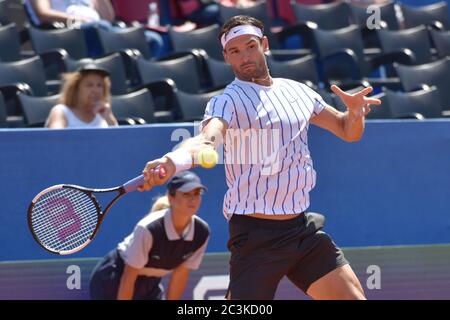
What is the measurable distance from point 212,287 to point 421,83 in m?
2.93

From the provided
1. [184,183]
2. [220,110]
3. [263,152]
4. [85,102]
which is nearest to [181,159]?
[220,110]

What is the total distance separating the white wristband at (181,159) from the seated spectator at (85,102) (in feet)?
9.35

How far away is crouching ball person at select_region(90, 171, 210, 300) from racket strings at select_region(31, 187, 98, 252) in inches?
59.8

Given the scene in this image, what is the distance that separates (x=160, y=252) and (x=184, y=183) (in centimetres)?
46

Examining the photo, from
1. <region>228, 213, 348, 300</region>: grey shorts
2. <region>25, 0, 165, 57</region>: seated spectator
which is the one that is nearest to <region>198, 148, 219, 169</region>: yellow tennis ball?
<region>228, 213, 348, 300</region>: grey shorts

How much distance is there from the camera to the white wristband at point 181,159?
4.30 metres

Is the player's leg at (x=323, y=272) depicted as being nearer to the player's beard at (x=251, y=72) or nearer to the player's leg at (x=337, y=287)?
the player's leg at (x=337, y=287)

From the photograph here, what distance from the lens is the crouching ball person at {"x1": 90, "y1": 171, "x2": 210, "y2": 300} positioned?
661 centimetres

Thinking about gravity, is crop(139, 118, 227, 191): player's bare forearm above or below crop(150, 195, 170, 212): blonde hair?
above

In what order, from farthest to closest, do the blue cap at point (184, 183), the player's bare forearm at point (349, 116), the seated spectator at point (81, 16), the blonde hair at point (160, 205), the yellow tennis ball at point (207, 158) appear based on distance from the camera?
1. the seated spectator at point (81, 16)
2. the blonde hair at point (160, 205)
3. the blue cap at point (184, 183)
4. the player's bare forearm at point (349, 116)
5. the yellow tennis ball at point (207, 158)

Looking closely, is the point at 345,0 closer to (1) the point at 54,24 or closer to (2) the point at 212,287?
(1) the point at 54,24

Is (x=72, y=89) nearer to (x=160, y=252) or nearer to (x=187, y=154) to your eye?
(x=160, y=252)

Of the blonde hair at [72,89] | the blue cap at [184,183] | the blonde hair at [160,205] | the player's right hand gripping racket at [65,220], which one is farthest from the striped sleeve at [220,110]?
the blonde hair at [72,89]

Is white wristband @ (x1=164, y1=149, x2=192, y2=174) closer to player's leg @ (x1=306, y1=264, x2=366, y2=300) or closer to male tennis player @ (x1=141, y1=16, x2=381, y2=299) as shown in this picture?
male tennis player @ (x1=141, y1=16, x2=381, y2=299)
